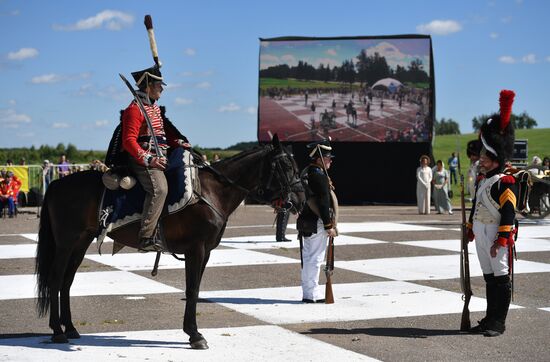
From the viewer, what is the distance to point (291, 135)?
3127 centimetres

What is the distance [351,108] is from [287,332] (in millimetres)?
23838

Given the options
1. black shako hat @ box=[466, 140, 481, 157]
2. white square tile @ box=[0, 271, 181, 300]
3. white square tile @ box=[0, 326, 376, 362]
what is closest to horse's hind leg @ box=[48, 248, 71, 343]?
white square tile @ box=[0, 326, 376, 362]

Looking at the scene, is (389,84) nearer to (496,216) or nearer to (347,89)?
(347,89)

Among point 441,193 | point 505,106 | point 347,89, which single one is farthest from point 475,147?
point 347,89

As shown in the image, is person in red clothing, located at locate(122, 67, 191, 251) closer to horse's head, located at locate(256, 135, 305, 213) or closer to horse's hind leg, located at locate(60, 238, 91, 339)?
horse's hind leg, located at locate(60, 238, 91, 339)

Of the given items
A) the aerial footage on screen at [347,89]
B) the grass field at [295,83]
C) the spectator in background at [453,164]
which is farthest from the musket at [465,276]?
the spectator in background at [453,164]

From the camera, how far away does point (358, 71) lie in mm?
31000

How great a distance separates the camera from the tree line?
30438 mm

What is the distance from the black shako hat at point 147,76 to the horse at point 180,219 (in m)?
0.89

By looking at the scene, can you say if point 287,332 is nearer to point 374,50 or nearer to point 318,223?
point 318,223

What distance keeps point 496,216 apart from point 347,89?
2366cm

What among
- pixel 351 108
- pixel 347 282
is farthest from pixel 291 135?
pixel 347 282

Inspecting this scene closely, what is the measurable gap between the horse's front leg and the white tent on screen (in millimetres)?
24085

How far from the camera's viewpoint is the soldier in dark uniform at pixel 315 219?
30.8ft
